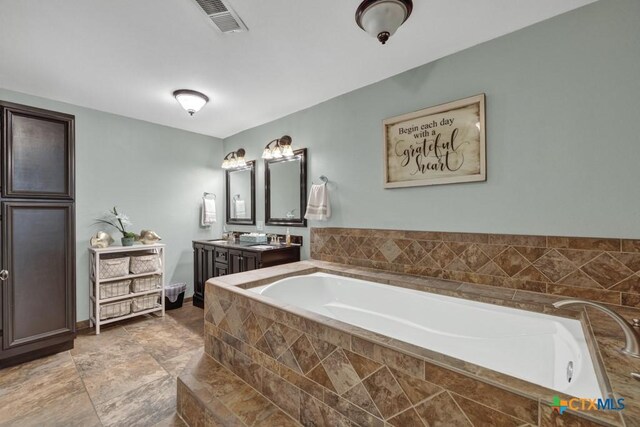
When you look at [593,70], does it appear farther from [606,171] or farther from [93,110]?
[93,110]

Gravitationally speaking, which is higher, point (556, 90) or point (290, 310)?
point (556, 90)

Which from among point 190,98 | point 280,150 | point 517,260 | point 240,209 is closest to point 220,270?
point 240,209

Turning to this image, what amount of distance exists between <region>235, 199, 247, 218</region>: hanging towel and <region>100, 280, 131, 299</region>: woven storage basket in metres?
1.56

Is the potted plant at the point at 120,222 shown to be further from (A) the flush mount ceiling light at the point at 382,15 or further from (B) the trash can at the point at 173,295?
(A) the flush mount ceiling light at the point at 382,15

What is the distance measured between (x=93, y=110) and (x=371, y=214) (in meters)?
3.36

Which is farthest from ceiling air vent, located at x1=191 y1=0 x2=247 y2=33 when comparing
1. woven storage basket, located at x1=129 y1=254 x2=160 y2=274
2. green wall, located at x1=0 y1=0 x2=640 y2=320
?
woven storage basket, located at x1=129 y1=254 x2=160 y2=274

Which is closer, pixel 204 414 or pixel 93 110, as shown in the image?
pixel 204 414

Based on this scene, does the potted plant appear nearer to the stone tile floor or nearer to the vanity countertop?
the vanity countertop

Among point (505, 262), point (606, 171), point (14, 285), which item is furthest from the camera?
point (14, 285)

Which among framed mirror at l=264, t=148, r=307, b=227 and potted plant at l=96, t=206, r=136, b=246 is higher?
framed mirror at l=264, t=148, r=307, b=227

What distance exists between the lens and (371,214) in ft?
8.49

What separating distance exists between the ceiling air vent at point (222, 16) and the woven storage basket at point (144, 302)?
300 cm

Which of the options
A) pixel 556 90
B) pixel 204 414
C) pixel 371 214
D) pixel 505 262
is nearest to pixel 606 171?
pixel 556 90

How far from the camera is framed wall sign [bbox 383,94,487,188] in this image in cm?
199
